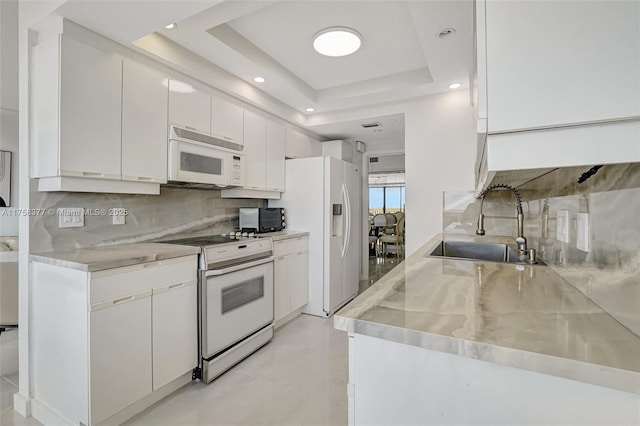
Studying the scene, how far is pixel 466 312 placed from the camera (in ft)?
2.46

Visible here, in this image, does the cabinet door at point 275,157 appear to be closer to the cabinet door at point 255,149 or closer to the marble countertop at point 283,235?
the cabinet door at point 255,149

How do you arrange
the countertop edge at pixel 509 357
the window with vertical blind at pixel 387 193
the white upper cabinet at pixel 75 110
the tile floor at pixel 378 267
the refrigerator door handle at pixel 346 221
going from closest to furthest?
1. the countertop edge at pixel 509 357
2. the white upper cabinet at pixel 75 110
3. the refrigerator door handle at pixel 346 221
4. the tile floor at pixel 378 267
5. the window with vertical blind at pixel 387 193

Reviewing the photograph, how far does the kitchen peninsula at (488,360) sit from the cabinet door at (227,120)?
2.26m

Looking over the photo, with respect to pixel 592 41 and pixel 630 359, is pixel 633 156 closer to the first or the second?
pixel 592 41

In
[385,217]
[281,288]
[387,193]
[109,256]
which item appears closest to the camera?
[109,256]

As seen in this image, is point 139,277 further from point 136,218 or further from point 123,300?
point 136,218

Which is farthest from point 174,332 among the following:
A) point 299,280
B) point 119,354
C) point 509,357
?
point 509,357

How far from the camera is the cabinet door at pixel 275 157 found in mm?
3295

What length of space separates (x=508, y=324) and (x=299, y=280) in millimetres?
2779

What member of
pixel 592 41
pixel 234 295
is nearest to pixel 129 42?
pixel 234 295

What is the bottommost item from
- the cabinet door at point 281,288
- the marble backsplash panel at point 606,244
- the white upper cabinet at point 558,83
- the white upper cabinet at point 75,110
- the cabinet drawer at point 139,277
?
the cabinet door at point 281,288

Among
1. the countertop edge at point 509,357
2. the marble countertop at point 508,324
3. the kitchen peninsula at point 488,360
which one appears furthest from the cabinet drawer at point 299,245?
the countertop edge at point 509,357

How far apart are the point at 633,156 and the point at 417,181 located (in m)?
2.80

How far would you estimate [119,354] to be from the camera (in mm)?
1607
